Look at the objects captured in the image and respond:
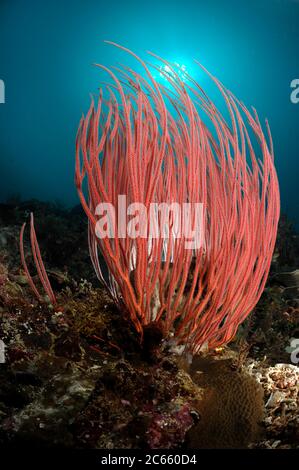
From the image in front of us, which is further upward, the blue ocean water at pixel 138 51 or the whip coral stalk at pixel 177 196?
the blue ocean water at pixel 138 51

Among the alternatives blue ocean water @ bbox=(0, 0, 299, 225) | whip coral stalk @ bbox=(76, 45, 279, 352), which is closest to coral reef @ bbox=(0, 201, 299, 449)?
whip coral stalk @ bbox=(76, 45, 279, 352)

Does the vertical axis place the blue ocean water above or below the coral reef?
above

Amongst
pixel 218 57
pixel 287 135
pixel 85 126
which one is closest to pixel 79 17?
pixel 218 57

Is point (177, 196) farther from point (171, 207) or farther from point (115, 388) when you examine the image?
point (115, 388)

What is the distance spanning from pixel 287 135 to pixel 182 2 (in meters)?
27.8

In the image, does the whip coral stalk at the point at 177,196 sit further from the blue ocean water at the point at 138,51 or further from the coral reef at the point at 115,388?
the blue ocean water at the point at 138,51

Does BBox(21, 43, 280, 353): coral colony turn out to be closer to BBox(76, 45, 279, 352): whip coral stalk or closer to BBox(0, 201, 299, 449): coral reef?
BBox(76, 45, 279, 352): whip coral stalk

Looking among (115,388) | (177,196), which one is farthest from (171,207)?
(115,388)

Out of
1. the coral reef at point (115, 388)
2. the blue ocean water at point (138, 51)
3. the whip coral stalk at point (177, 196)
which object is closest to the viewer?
the coral reef at point (115, 388)

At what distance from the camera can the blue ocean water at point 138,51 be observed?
1190 inches

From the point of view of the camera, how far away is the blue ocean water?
30.2m

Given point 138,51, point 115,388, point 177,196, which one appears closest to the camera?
point 115,388

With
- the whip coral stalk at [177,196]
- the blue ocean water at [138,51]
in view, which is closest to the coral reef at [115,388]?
the whip coral stalk at [177,196]

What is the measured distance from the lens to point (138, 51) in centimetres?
3575
